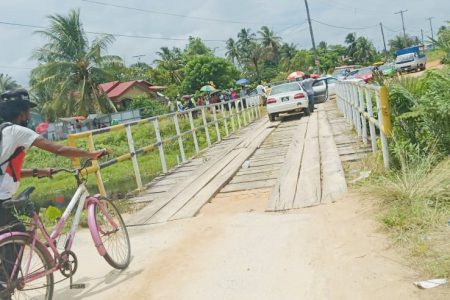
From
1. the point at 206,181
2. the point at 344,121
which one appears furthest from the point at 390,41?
the point at 206,181

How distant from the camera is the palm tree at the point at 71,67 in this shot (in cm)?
3619

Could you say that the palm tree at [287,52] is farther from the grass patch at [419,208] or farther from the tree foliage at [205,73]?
the grass patch at [419,208]

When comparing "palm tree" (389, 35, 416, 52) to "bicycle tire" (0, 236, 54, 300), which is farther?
"palm tree" (389, 35, 416, 52)

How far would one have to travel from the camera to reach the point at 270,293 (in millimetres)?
3578

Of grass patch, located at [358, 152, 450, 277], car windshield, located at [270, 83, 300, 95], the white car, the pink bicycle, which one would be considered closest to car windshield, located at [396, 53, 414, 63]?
car windshield, located at [270, 83, 300, 95]

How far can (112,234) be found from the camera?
184 inches

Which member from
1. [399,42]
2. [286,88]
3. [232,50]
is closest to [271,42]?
[232,50]

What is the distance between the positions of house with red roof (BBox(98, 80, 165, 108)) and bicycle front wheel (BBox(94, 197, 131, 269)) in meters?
42.6

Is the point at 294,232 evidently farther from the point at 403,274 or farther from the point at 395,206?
the point at 403,274

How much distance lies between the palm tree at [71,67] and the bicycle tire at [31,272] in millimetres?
34434

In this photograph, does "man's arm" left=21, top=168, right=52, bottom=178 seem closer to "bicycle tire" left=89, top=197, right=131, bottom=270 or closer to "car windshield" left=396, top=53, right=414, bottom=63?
"bicycle tire" left=89, top=197, right=131, bottom=270

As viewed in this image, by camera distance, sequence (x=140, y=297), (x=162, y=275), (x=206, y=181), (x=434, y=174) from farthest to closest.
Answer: (x=206, y=181) < (x=434, y=174) < (x=162, y=275) < (x=140, y=297)

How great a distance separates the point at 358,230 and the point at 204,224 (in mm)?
1788

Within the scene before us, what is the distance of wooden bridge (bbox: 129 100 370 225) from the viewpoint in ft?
20.7
